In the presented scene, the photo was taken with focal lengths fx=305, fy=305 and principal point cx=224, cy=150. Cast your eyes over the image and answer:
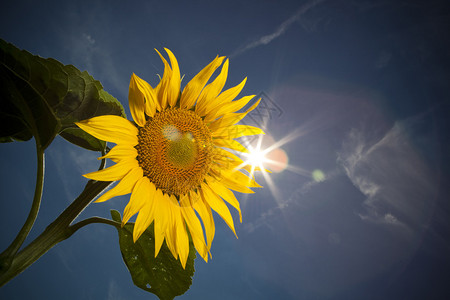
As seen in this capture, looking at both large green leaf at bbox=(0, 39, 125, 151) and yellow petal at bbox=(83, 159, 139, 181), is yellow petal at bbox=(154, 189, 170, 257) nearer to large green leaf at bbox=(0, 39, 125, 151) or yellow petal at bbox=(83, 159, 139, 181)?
yellow petal at bbox=(83, 159, 139, 181)

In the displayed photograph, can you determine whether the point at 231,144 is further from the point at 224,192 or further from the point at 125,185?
the point at 125,185

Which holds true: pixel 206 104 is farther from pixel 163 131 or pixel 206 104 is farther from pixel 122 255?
pixel 122 255

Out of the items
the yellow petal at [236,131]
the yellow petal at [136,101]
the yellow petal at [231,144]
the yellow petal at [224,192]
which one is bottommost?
the yellow petal at [136,101]

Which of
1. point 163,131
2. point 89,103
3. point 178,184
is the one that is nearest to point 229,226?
point 178,184

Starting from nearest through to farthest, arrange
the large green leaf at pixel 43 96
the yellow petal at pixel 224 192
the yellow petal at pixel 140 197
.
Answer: the large green leaf at pixel 43 96
the yellow petal at pixel 140 197
the yellow petal at pixel 224 192

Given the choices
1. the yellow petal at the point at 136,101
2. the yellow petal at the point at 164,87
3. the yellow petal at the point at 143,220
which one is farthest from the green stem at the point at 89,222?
the yellow petal at the point at 164,87

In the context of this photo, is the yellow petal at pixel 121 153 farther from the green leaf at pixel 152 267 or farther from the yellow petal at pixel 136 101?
the green leaf at pixel 152 267
